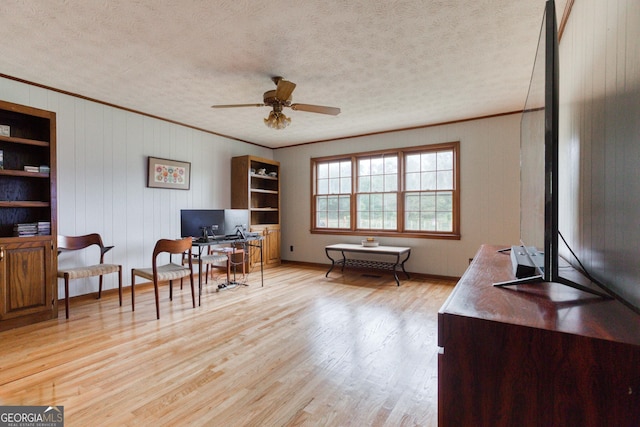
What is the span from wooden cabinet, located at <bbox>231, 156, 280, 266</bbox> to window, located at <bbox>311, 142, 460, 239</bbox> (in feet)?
2.73

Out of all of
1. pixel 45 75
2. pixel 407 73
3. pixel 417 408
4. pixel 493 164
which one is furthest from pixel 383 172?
pixel 45 75

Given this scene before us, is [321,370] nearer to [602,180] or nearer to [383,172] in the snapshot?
[602,180]

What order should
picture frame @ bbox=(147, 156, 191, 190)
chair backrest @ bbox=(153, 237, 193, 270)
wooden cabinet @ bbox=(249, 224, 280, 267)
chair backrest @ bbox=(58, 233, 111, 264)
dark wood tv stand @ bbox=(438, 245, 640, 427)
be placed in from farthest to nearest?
wooden cabinet @ bbox=(249, 224, 280, 267) < picture frame @ bbox=(147, 156, 191, 190) < chair backrest @ bbox=(58, 233, 111, 264) < chair backrest @ bbox=(153, 237, 193, 270) < dark wood tv stand @ bbox=(438, 245, 640, 427)

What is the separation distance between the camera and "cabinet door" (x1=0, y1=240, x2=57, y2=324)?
9.32ft

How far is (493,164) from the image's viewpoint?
4535mm

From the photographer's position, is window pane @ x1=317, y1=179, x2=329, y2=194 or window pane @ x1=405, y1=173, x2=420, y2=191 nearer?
window pane @ x1=405, y1=173, x2=420, y2=191

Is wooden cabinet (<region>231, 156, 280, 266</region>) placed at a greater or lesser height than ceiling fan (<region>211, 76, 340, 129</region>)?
lesser

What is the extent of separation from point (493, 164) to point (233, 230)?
3.99 metres

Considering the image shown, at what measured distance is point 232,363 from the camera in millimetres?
2240

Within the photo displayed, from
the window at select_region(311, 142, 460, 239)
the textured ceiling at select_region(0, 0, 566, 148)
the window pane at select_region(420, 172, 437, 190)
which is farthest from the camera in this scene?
the window pane at select_region(420, 172, 437, 190)

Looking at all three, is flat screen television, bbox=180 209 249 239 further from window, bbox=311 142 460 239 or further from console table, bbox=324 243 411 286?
window, bbox=311 142 460 239

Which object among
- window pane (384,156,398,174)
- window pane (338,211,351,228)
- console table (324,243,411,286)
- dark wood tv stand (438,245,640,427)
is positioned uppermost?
window pane (384,156,398,174)

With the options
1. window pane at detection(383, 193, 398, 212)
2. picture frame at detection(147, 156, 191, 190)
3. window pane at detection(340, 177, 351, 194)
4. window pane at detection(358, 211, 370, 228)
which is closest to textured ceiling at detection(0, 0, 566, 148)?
picture frame at detection(147, 156, 191, 190)

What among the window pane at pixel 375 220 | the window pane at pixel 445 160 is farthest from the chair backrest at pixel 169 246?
the window pane at pixel 445 160
